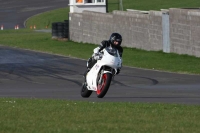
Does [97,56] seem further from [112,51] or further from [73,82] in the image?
[73,82]

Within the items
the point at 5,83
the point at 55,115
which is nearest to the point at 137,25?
the point at 5,83

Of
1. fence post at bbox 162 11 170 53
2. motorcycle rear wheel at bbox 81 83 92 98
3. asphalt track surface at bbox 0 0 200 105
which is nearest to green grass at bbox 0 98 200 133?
asphalt track surface at bbox 0 0 200 105

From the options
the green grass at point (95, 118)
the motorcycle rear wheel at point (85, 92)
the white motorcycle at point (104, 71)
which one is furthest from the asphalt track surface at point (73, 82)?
the green grass at point (95, 118)

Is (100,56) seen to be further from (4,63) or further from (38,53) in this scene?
(38,53)

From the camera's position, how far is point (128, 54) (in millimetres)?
34125

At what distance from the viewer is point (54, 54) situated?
35344 millimetres

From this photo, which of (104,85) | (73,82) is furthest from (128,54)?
(104,85)

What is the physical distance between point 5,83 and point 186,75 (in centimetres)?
630

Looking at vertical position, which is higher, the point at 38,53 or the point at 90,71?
the point at 90,71

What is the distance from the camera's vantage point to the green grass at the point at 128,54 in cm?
2805

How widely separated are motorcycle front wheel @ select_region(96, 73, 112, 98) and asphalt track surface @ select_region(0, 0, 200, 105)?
18 cm

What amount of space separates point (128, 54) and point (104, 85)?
18235 millimetres

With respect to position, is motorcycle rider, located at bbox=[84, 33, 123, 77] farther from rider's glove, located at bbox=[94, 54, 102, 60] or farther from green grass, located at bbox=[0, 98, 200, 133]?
green grass, located at bbox=[0, 98, 200, 133]

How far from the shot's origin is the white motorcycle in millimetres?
15820
